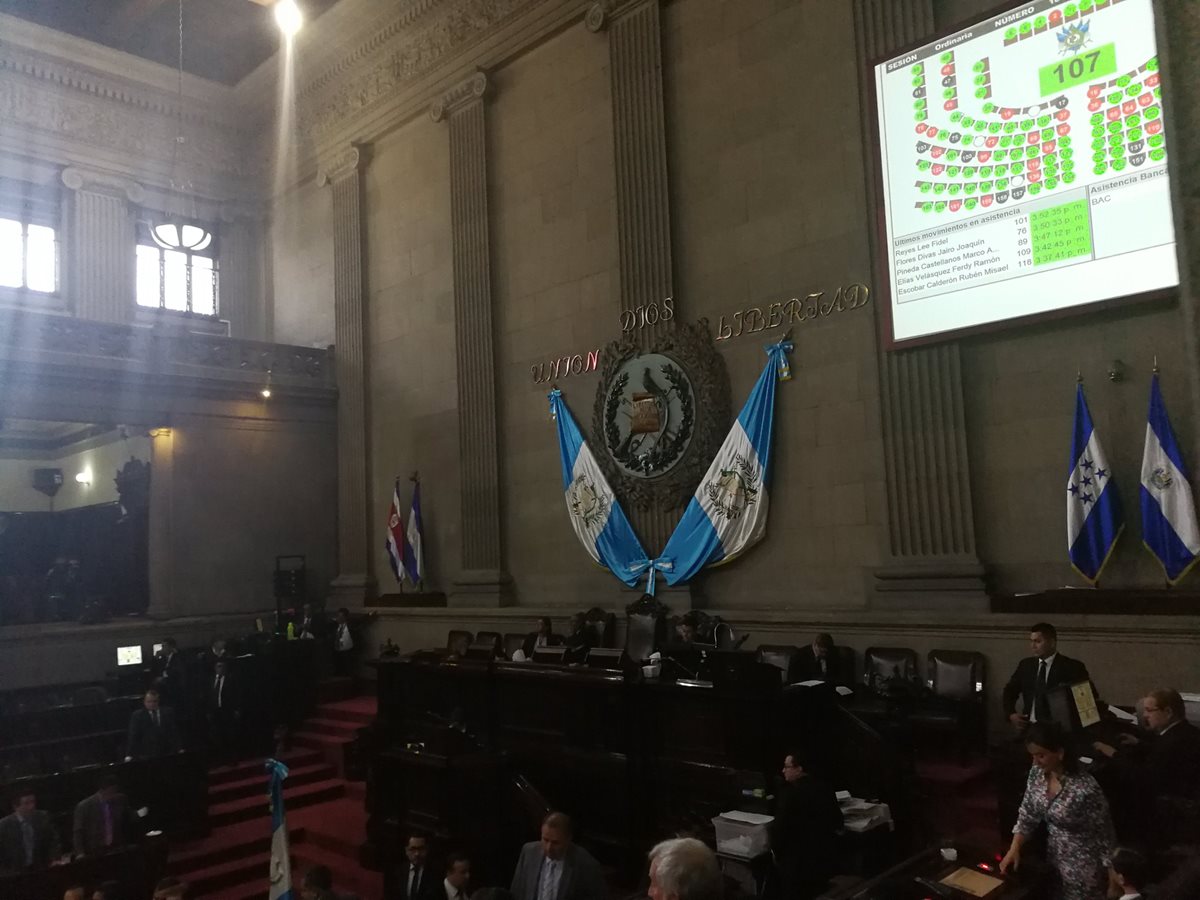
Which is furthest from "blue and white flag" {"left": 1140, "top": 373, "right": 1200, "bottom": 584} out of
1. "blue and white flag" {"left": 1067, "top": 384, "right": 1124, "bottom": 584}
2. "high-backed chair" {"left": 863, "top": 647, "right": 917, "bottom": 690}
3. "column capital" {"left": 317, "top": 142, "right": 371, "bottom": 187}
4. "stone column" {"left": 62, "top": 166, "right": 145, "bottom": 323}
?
"stone column" {"left": 62, "top": 166, "right": 145, "bottom": 323}

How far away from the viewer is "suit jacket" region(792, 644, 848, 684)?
7.34m

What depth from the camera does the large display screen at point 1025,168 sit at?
6.71 metres

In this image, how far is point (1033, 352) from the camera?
24.9 ft

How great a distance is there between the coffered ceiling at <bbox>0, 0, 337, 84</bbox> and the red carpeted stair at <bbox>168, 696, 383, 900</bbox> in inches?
418

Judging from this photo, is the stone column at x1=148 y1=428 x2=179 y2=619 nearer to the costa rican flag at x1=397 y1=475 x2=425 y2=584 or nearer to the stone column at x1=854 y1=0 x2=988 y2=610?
the costa rican flag at x1=397 y1=475 x2=425 y2=584

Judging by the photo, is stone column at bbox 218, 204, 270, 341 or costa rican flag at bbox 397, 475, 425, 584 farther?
stone column at bbox 218, 204, 270, 341

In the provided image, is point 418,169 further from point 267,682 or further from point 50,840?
point 50,840

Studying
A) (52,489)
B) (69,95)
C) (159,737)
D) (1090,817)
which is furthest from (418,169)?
(1090,817)

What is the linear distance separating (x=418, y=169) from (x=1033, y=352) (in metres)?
9.58

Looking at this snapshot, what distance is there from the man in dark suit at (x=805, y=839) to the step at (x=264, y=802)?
5.16 m

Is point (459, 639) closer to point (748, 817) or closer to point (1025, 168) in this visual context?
point (748, 817)

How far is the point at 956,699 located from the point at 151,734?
22.8ft

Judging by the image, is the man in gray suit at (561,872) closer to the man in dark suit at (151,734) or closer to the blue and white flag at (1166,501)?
the blue and white flag at (1166,501)

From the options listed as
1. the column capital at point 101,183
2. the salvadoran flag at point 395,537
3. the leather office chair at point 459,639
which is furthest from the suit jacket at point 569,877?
the column capital at point 101,183
